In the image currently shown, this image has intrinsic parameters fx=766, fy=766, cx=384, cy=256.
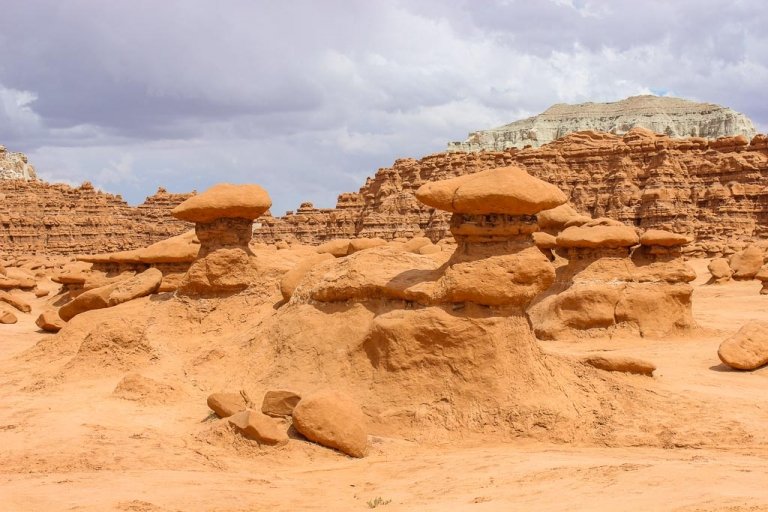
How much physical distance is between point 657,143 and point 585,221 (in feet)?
97.2

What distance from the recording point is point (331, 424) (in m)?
7.13

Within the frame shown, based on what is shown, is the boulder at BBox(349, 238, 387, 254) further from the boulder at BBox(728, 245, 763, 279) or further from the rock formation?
A: the boulder at BBox(728, 245, 763, 279)

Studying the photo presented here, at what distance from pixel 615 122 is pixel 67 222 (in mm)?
55866

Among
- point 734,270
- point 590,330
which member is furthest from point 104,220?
point 590,330

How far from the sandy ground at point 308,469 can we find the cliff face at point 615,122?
66237 mm

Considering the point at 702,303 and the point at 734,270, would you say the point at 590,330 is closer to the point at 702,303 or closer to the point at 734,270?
the point at 702,303

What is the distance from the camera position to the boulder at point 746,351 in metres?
10.6

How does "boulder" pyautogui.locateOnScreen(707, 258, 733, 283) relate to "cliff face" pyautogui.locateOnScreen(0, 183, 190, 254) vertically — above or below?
below

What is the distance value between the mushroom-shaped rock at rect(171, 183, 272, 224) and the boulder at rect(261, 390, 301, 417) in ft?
16.3

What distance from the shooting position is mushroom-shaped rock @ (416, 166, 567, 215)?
8047 mm

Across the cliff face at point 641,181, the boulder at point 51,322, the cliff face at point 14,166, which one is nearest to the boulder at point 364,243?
the boulder at point 51,322

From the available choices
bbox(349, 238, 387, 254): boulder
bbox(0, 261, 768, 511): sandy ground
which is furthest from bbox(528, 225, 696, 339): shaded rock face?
bbox(0, 261, 768, 511): sandy ground

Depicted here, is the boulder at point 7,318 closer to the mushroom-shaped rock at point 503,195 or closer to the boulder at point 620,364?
the mushroom-shaped rock at point 503,195

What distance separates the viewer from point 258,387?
29.5ft
